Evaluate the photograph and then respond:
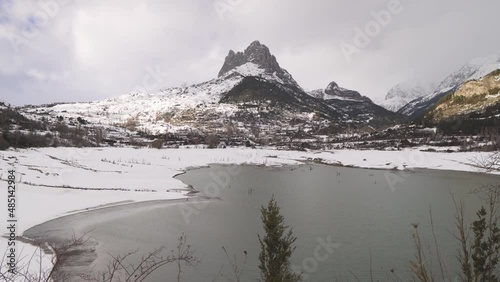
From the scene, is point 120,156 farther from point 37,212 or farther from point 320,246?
point 320,246

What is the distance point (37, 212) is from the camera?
17.2m

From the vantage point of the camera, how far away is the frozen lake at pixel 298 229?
1230cm

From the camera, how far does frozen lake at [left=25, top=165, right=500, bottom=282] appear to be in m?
12.3

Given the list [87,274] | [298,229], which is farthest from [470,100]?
[87,274]

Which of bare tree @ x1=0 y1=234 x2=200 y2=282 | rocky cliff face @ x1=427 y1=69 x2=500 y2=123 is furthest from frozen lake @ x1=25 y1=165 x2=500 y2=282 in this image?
rocky cliff face @ x1=427 y1=69 x2=500 y2=123

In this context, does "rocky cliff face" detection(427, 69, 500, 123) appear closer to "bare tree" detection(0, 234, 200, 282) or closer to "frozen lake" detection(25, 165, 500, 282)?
"frozen lake" detection(25, 165, 500, 282)

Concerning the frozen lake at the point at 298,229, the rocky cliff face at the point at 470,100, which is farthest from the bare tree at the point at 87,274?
the rocky cliff face at the point at 470,100

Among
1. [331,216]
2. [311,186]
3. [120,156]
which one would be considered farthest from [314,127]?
[331,216]

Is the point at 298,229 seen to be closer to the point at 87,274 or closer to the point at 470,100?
the point at 87,274

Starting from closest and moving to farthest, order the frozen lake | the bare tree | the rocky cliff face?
1. the bare tree
2. the frozen lake
3. the rocky cliff face

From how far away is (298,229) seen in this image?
1686cm

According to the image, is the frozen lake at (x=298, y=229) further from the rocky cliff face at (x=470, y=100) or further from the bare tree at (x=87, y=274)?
the rocky cliff face at (x=470, y=100)

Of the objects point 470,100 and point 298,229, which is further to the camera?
point 470,100

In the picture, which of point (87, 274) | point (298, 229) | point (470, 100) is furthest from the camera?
point (470, 100)
